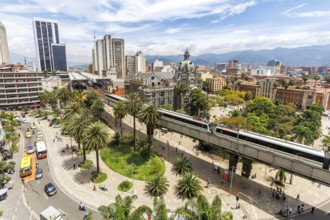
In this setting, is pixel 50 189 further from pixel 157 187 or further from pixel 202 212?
pixel 202 212

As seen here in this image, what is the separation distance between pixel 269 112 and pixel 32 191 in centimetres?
9362

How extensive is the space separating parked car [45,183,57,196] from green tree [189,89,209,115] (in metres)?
72.3

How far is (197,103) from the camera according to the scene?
97.1 metres

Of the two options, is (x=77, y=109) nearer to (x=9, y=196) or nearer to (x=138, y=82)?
(x=9, y=196)

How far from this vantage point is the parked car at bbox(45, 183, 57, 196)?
38013 millimetres

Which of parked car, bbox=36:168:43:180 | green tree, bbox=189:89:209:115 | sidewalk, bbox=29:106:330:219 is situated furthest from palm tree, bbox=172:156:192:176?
green tree, bbox=189:89:209:115

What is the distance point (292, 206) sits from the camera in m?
37.2

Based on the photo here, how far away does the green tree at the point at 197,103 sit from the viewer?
96625 mm

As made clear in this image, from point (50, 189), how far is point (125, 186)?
14.9 meters

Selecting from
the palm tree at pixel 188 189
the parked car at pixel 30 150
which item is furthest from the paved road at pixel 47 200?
the parked car at pixel 30 150

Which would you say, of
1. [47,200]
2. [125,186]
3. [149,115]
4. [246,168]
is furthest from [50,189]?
[246,168]

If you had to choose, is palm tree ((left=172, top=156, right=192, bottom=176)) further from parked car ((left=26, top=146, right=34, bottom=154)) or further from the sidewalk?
parked car ((left=26, top=146, right=34, bottom=154))

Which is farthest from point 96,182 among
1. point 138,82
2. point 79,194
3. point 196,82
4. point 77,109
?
point 196,82

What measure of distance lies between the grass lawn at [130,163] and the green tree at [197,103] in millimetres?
49282
